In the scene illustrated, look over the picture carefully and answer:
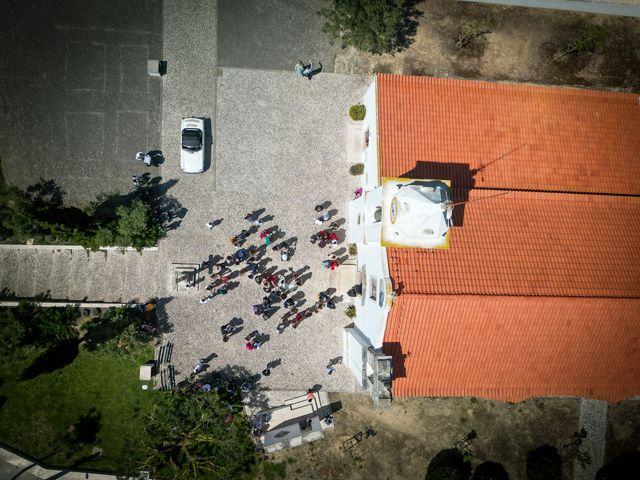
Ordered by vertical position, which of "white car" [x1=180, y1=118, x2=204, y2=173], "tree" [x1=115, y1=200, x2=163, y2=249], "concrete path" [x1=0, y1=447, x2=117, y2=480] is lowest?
"concrete path" [x1=0, y1=447, x2=117, y2=480]

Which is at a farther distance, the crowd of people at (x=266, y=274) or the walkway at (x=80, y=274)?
the crowd of people at (x=266, y=274)

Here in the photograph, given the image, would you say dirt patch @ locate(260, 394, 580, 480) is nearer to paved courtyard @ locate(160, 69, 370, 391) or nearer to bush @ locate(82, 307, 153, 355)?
paved courtyard @ locate(160, 69, 370, 391)

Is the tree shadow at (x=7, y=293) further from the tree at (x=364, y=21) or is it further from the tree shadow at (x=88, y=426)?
the tree at (x=364, y=21)

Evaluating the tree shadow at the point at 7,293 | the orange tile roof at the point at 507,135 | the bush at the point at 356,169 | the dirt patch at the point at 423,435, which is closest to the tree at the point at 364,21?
the orange tile roof at the point at 507,135

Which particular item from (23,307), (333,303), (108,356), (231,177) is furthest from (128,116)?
(333,303)

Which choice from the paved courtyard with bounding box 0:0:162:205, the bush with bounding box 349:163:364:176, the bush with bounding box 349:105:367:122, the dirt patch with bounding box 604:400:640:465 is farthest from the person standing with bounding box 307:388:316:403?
the dirt patch with bounding box 604:400:640:465

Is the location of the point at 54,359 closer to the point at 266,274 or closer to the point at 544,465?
the point at 266,274

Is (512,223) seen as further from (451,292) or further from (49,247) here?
(49,247)
